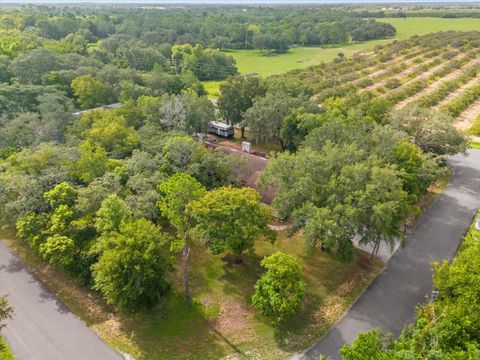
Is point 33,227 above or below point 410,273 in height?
above

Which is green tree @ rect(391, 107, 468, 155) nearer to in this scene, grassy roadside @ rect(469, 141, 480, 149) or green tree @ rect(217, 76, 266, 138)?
grassy roadside @ rect(469, 141, 480, 149)

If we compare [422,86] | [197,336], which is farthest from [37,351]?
[422,86]

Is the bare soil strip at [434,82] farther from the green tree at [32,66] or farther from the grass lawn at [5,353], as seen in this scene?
the grass lawn at [5,353]

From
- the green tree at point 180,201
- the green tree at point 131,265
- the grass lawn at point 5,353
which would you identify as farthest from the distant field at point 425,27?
the grass lawn at point 5,353

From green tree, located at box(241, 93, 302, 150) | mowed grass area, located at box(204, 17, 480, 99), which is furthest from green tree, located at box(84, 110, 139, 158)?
mowed grass area, located at box(204, 17, 480, 99)

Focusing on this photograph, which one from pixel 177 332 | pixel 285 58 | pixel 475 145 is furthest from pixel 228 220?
pixel 285 58

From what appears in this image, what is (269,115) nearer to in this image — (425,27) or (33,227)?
(33,227)
